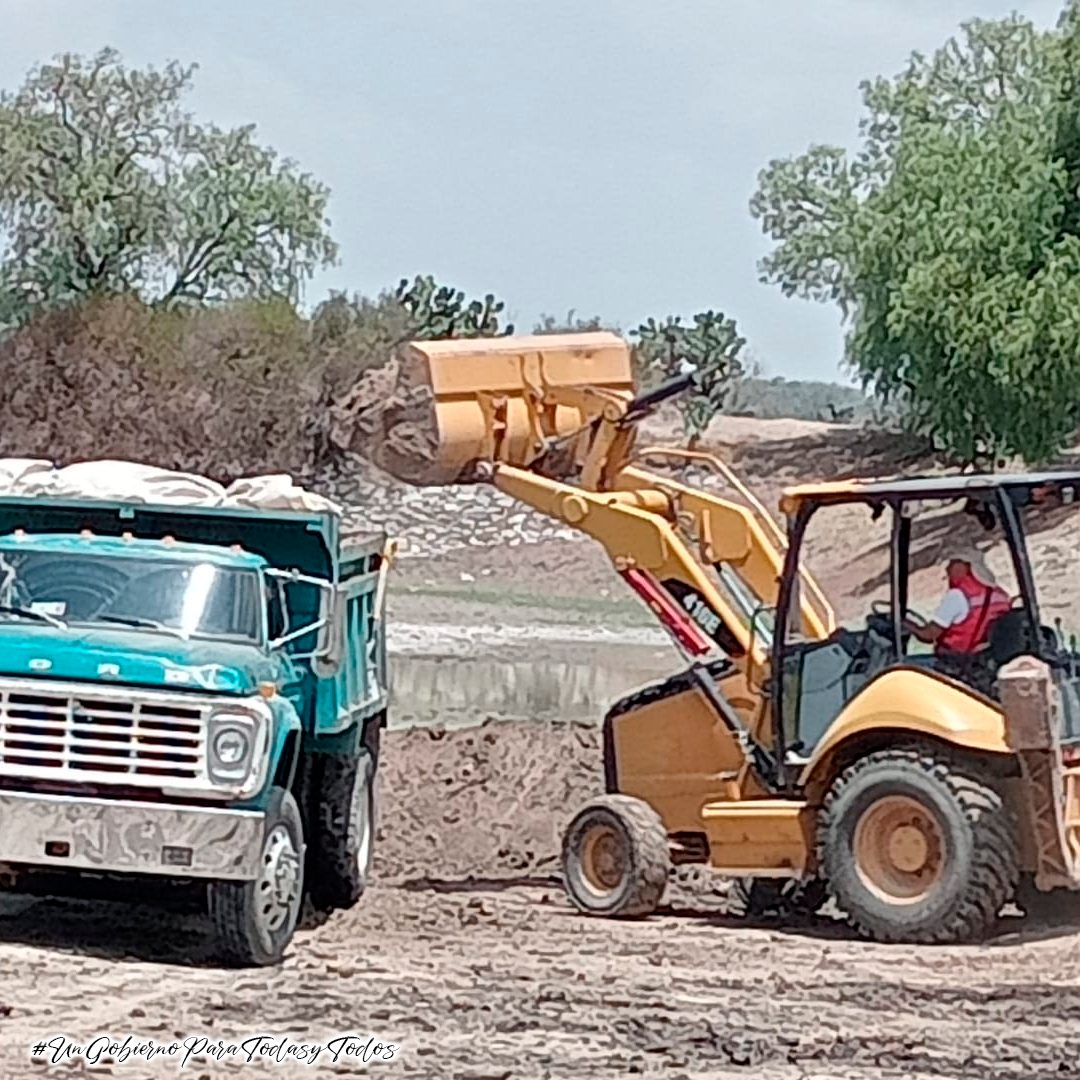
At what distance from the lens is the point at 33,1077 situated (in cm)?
989

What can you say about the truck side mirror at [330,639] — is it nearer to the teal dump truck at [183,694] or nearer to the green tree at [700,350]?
the teal dump truck at [183,694]

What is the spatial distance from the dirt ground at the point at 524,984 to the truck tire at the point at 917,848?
0.21 m

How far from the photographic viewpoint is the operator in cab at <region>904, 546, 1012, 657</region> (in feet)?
47.3

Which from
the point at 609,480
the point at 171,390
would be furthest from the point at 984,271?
the point at 609,480

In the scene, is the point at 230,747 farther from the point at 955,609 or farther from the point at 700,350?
the point at 700,350

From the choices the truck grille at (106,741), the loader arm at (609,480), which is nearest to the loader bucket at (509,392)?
the loader arm at (609,480)

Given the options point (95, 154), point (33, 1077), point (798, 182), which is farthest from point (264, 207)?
point (33, 1077)

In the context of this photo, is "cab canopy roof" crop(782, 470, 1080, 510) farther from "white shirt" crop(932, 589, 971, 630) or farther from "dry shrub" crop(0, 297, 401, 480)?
"dry shrub" crop(0, 297, 401, 480)

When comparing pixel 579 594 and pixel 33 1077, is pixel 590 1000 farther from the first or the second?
pixel 579 594

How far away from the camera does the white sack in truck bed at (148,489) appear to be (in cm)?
1538

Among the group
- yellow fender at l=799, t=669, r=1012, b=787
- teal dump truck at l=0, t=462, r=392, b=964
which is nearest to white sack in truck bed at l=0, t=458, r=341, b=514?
teal dump truck at l=0, t=462, r=392, b=964

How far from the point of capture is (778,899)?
1591cm

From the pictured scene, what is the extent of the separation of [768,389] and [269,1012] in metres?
98.1

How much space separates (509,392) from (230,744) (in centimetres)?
432
